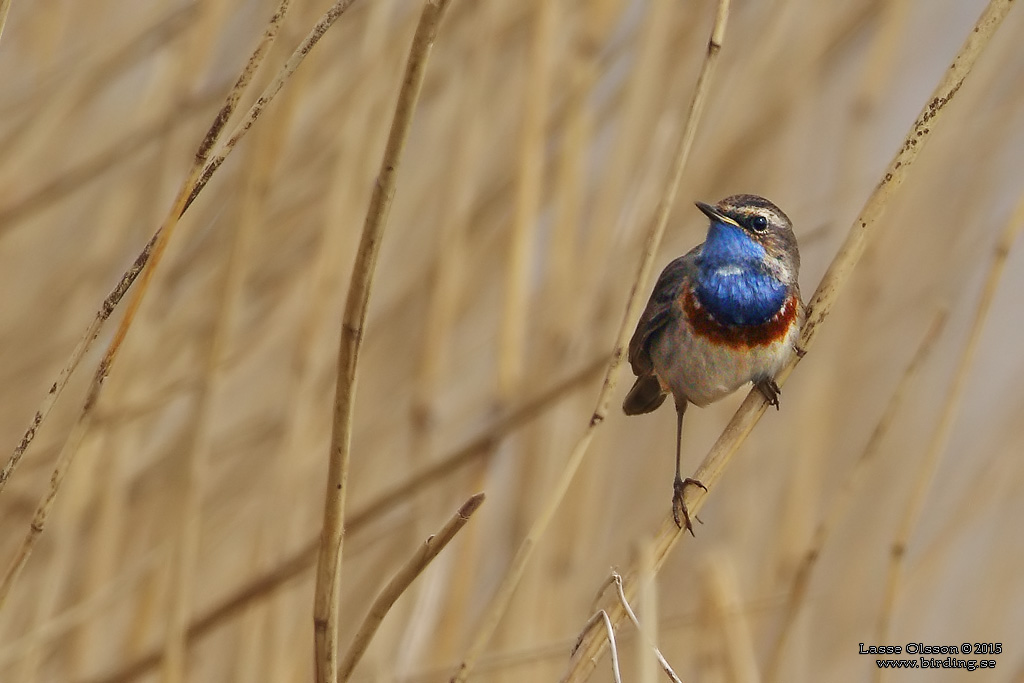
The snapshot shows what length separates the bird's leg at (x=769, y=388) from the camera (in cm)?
177

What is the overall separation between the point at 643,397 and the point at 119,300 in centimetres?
136

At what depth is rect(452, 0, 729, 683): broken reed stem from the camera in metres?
1.27

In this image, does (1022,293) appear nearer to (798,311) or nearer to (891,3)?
(891,3)

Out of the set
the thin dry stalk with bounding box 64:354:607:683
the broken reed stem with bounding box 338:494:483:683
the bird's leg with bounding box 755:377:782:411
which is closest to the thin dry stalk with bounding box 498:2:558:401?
the thin dry stalk with bounding box 64:354:607:683

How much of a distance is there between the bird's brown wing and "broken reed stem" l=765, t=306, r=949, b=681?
0.48 meters

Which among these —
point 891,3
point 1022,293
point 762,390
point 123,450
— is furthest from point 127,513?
point 1022,293

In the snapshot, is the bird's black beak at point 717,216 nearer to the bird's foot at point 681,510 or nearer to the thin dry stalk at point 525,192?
the thin dry stalk at point 525,192

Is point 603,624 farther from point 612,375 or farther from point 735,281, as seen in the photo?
point 735,281

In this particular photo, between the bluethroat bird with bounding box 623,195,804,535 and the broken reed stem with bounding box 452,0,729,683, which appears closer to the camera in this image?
the broken reed stem with bounding box 452,0,729,683

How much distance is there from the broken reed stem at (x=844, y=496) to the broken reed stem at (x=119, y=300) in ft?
3.76

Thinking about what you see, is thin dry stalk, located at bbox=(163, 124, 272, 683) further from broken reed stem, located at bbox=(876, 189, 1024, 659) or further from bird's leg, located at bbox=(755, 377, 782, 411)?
broken reed stem, located at bbox=(876, 189, 1024, 659)

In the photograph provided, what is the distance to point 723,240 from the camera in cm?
213

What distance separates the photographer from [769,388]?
185 centimetres

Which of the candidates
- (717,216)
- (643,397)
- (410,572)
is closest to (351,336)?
(410,572)
